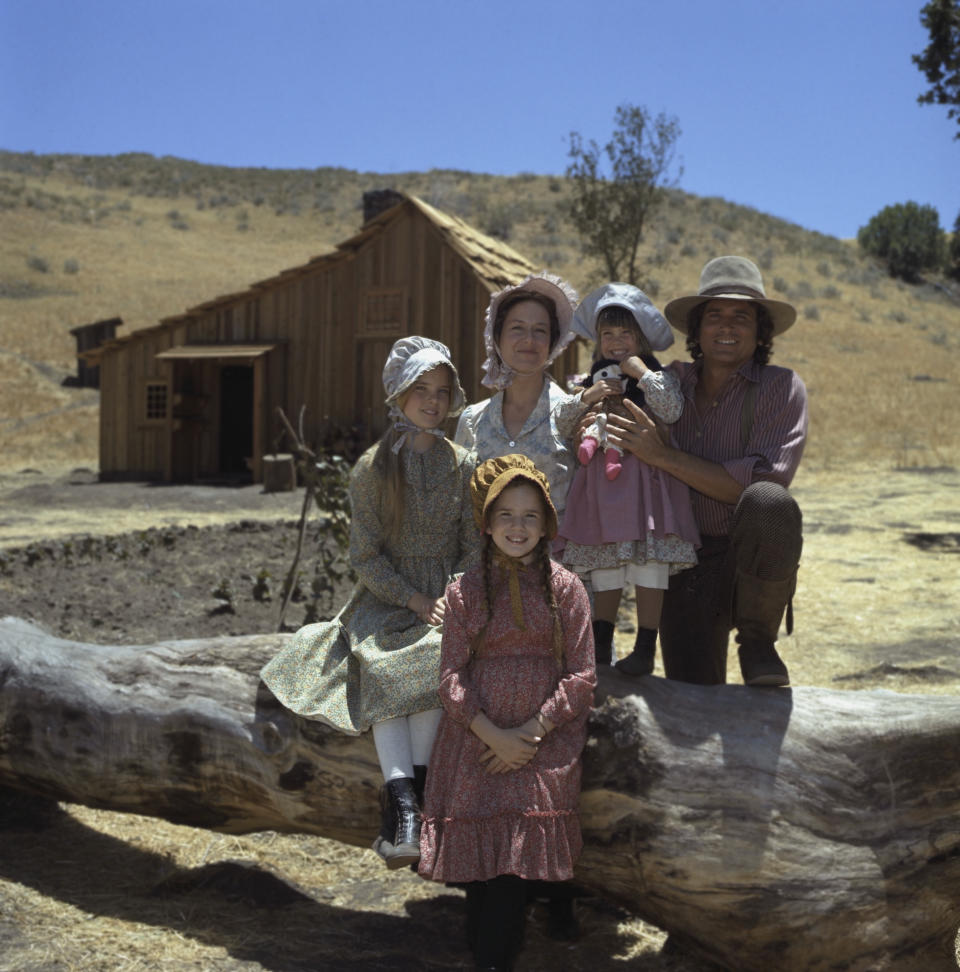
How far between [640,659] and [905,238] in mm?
61923

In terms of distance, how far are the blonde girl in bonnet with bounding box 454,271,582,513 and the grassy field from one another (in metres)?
1.82

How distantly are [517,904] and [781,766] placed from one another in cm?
94

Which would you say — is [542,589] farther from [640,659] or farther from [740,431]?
[740,431]

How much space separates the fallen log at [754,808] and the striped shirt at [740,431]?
2.32ft

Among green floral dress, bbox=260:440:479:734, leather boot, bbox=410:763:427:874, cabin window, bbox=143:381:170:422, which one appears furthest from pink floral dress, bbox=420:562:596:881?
cabin window, bbox=143:381:170:422

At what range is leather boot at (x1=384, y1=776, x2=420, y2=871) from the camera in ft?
10.1

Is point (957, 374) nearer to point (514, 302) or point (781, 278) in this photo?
point (781, 278)

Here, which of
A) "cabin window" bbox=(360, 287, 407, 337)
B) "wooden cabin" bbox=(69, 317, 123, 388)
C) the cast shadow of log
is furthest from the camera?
"wooden cabin" bbox=(69, 317, 123, 388)

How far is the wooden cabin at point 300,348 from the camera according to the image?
Answer: 15.8 m

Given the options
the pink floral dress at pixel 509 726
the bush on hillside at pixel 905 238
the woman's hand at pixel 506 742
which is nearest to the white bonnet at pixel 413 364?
the pink floral dress at pixel 509 726

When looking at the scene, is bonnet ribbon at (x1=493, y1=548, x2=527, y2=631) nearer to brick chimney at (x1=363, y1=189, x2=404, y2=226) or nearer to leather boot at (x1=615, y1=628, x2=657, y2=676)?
leather boot at (x1=615, y1=628, x2=657, y2=676)

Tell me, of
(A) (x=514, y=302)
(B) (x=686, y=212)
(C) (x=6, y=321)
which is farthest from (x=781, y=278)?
(A) (x=514, y=302)

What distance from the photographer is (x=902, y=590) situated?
9.38 m

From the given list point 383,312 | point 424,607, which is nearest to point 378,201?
point 383,312
